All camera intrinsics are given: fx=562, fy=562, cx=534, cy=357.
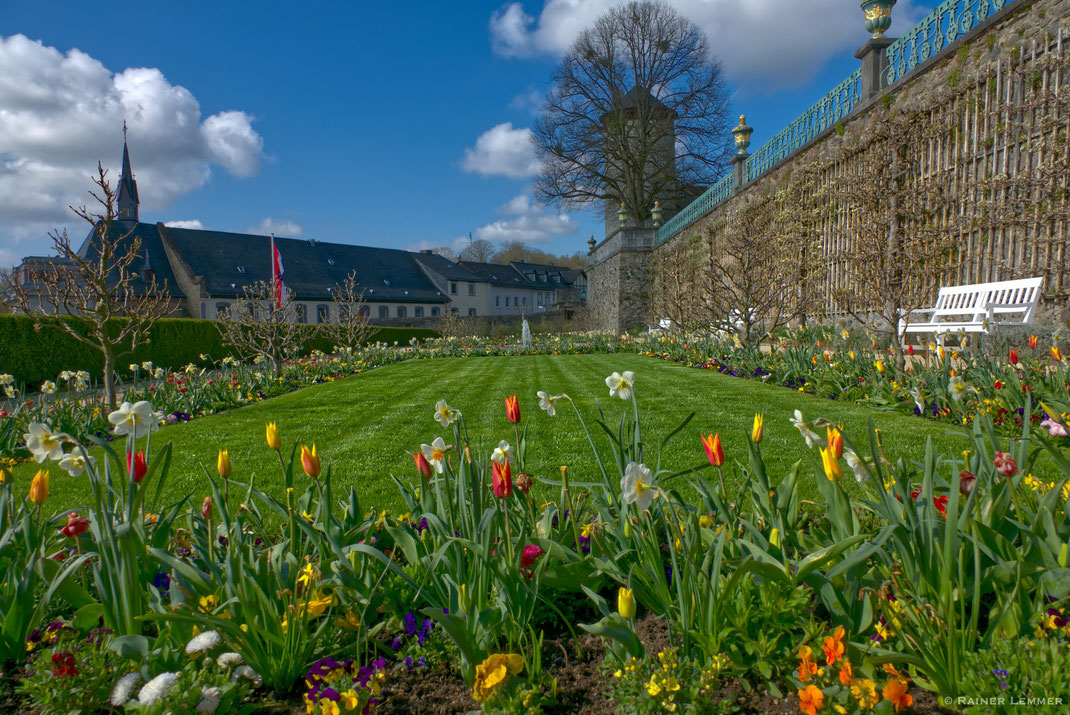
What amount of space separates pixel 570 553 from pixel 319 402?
18.9ft

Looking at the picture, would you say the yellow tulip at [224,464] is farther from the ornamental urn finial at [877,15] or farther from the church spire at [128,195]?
the church spire at [128,195]

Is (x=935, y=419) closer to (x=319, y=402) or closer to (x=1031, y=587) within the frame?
(x=1031, y=587)

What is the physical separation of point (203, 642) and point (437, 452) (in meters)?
0.75

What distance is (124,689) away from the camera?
1294mm

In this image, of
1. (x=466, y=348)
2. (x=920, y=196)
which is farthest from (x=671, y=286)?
(x=920, y=196)

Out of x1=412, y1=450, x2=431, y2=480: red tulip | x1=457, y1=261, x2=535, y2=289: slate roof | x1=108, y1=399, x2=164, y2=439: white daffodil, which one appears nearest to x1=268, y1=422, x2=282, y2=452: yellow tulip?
x1=108, y1=399, x2=164, y2=439: white daffodil

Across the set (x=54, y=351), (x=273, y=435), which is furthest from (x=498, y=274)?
(x=273, y=435)

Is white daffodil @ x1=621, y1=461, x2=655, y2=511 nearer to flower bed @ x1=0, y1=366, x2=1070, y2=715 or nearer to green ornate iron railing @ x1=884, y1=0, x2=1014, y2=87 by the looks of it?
flower bed @ x1=0, y1=366, x2=1070, y2=715

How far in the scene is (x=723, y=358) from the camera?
8.70 metres

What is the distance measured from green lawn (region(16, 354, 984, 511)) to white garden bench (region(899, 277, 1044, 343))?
1.63 meters

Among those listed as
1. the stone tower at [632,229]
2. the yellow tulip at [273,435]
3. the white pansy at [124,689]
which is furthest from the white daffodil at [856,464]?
the stone tower at [632,229]

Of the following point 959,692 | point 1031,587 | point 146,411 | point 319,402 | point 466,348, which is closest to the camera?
point 959,692

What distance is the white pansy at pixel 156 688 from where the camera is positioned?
1.23 meters

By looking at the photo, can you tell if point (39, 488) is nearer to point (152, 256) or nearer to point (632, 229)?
point (632, 229)
